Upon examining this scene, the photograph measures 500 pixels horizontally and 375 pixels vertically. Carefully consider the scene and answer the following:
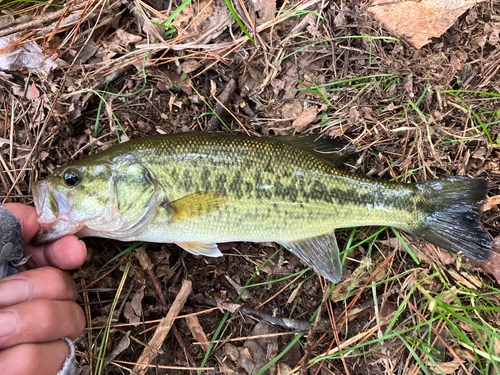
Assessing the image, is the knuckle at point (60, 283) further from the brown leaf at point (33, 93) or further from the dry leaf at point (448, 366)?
the dry leaf at point (448, 366)

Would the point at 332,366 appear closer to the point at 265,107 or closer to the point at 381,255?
the point at 381,255

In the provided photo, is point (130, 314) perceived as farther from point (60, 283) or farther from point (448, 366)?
point (448, 366)

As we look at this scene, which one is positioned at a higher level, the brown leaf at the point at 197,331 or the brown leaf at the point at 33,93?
the brown leaf at the point at 33,93

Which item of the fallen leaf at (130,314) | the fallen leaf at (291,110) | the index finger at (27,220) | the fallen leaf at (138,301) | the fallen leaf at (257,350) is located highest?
A: the fallen leaf at (291,110)

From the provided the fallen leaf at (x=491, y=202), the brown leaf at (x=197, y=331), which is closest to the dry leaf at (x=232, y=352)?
the brown leaf at (x=197, y=331)

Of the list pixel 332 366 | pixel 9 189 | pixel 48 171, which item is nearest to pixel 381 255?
pixel 332 366

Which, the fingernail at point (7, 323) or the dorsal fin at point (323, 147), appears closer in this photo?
the fingernail at point (7, 323)

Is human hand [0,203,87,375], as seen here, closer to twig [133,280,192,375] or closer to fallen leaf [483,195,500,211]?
twig [133,280,192,375]
